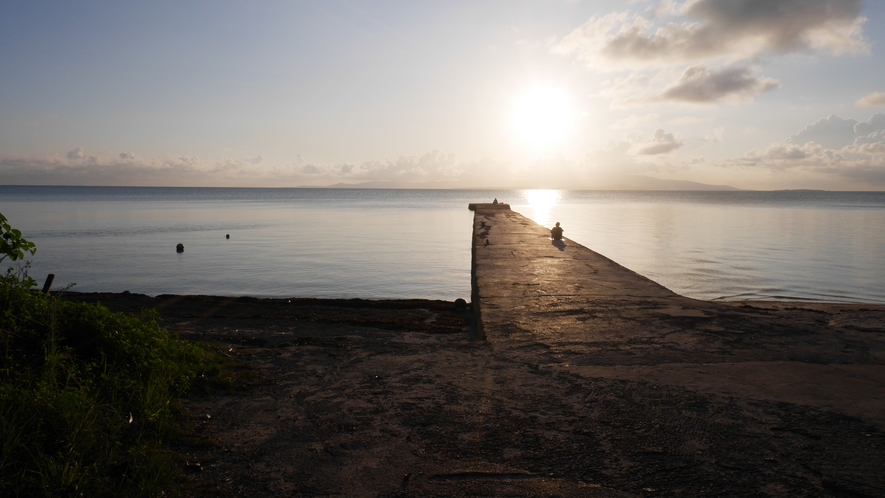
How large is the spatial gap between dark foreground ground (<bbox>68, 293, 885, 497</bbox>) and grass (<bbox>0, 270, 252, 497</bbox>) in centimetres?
21

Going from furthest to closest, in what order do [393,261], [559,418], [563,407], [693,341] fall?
[393,261]
[693,341]
[563,407]
[559,418]

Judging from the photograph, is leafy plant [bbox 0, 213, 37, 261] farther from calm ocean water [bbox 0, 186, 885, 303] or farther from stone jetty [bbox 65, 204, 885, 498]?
calm ocean water [bbox 0, 186, 885, 303]

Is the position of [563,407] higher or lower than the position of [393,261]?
higher

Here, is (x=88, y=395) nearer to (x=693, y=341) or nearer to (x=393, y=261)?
(x=693, y=341)

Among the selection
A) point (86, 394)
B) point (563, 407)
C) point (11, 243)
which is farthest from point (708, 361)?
point (11, 243)

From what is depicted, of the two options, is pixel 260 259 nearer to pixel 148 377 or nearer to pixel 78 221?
pixel 148 377

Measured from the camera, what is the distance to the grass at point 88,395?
2.29 metres

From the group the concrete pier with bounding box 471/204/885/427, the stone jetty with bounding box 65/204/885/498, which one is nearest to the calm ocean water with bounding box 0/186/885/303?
the concrete pier with bounding box 471/204/885/427

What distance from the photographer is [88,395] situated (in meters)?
2.89

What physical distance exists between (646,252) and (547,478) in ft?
58.4

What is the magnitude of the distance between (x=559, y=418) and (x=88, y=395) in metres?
2.49

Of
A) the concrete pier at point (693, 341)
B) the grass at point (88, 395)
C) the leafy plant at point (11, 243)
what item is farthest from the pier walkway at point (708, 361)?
the leafy plant at point (11, 243)

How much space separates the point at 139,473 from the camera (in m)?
2.37

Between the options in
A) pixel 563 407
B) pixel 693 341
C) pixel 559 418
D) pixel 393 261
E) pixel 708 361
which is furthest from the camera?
pixel 393 261
